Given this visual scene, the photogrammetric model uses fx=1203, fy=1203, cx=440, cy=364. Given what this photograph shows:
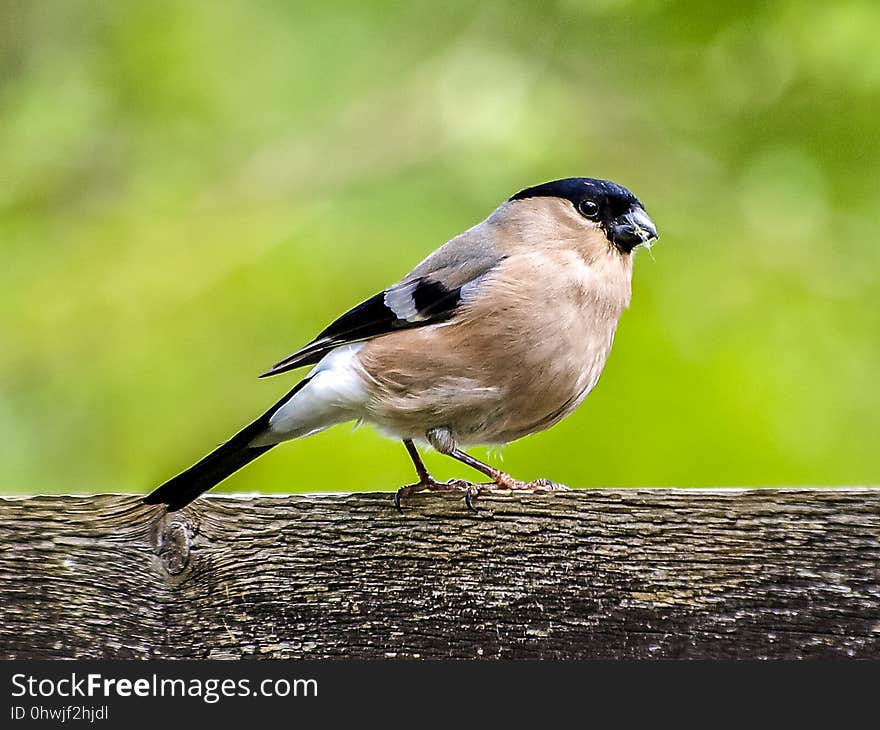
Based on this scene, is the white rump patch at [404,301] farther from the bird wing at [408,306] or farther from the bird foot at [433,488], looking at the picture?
the bird foot at [433,488]

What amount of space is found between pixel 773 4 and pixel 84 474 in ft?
8.88

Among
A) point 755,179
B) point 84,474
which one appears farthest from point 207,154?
point 755,179

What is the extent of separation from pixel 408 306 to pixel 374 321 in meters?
0.12

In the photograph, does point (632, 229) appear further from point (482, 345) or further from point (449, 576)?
point (449, 576)

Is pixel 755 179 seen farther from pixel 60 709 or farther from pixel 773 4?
pixel 60 709

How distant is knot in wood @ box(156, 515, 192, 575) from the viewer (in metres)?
2.55

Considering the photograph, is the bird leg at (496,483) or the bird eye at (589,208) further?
the bird eye at (589,208)

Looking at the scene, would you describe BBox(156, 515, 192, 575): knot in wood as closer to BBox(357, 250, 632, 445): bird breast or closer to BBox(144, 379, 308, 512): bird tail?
BBox(144, 379, 308, 512): bird tail

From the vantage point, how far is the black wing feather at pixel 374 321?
3.46 metres

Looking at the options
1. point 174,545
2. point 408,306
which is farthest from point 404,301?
point 174,545

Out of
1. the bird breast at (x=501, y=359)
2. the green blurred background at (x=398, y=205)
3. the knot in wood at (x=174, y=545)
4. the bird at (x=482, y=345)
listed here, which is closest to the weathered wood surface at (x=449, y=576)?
the knot in wood at (x=174, y=545)

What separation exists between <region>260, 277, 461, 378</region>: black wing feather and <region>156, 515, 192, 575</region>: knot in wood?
0.92m

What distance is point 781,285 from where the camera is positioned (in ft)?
12.5

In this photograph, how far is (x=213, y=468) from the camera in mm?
Answer: 2977
